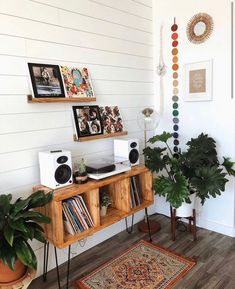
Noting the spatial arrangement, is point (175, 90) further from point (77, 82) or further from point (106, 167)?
point (106, 167)

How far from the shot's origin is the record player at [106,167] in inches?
82.3

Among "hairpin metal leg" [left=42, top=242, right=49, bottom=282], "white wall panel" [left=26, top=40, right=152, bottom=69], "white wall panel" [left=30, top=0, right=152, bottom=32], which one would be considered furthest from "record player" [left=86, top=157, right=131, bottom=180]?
"white wall panel" [left=30, top=0, right=152, bottom=32]

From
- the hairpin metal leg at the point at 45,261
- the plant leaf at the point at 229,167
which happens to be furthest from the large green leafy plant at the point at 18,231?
the plant leaf at the point at 229,167

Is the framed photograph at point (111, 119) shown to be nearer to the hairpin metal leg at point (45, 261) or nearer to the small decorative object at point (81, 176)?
the small decorative object at point (81, 176)

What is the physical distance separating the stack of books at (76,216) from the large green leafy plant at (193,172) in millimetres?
727

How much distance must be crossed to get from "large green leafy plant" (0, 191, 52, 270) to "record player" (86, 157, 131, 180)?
0.59 metres

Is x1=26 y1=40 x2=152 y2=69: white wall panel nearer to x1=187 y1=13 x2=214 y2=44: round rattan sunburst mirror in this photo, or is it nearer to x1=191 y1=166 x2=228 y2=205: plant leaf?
x1=187 y1=13 x2=214 y2=44: round rattan sunburst mirror

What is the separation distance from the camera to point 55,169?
73.9 inches

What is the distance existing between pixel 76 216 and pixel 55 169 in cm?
40

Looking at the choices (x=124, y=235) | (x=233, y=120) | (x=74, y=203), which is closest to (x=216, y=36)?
(x=233, y=120)

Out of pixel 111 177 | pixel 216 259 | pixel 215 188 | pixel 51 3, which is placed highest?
pixel 51 3

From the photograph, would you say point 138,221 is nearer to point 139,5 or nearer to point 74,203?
point 74,203

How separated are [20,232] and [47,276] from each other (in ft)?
2.78

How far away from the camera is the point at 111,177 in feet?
7.09
